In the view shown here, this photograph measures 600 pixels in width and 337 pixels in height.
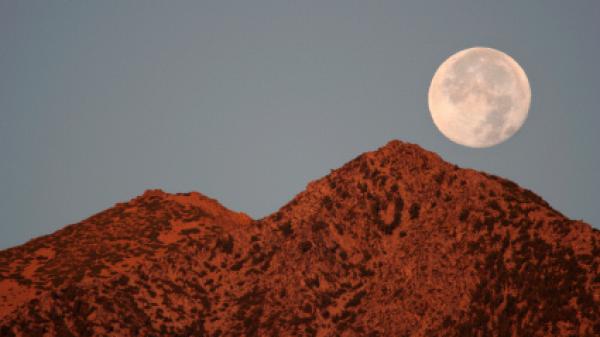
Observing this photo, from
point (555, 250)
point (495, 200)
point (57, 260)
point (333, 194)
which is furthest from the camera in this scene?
point (57, 260)

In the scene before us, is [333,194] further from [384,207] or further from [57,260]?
[57,260]

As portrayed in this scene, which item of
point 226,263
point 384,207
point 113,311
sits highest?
point 384,207

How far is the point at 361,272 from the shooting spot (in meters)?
36.2

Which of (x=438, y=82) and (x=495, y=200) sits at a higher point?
(x=438, y=82)

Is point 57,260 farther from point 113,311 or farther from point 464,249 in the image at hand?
point 464,249

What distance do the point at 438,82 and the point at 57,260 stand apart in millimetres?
23772

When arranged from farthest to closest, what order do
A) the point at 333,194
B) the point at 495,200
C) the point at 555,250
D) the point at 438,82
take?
the point at 438,82, the point at 333,194, the point at 495,200, the point at 555,250

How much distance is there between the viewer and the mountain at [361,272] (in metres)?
33.2

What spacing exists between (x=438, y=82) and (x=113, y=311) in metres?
24.0

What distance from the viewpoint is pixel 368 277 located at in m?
36.0

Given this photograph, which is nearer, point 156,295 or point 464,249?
point 464,249

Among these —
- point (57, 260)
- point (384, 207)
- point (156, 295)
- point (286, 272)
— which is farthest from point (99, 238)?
point (384, 207)

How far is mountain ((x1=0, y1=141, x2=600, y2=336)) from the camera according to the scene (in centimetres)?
3322

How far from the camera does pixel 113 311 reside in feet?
123
